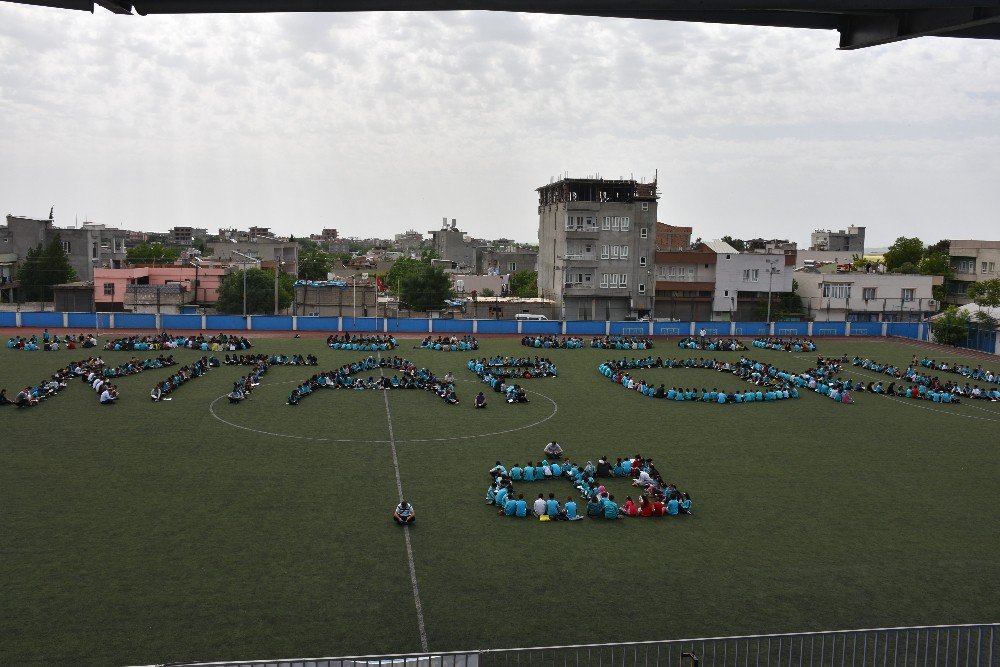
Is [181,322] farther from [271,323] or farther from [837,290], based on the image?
[837,290]

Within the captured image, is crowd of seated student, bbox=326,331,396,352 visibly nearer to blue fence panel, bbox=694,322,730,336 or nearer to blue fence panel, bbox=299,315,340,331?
blue fence panel, bbox=299,315,340,331

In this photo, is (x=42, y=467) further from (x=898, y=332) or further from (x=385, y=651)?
(x=898, y=332)

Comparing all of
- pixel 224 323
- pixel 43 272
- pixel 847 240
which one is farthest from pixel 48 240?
pixel 847 240

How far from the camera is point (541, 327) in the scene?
50219mm

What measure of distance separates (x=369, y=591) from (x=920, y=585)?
9335 millimetres

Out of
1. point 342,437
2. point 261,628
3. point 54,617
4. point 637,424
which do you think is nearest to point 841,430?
point 637,424

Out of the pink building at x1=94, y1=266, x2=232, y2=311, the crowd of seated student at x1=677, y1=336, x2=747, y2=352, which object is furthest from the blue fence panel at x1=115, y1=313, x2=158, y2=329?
the crowd of seated student at x1=677, y1=336, x2=747, y2=352

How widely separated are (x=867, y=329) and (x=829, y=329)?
3.00m

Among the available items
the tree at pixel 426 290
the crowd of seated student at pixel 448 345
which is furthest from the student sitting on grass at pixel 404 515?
the tree at pixel 426 290

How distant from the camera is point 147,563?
13008 mm

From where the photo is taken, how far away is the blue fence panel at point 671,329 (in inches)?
2000

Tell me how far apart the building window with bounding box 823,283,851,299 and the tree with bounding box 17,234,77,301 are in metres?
63.9

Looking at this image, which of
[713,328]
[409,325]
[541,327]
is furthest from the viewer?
[713,328]

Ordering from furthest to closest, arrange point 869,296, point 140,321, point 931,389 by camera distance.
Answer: point 869,296 < point 140,321 < point 931,389
